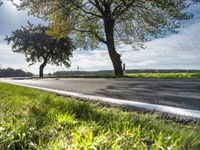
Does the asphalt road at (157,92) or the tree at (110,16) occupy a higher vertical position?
the tree at (110,16)

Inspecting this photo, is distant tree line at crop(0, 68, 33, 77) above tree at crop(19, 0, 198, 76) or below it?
below

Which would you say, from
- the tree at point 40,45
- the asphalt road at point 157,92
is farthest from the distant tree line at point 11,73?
the asphalt road at point 157,92

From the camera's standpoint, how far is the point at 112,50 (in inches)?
808

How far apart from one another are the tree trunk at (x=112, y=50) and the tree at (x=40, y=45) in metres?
23.0

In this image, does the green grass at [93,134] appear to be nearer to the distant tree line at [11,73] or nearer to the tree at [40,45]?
the tree at [40,45]

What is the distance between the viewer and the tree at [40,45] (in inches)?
1713

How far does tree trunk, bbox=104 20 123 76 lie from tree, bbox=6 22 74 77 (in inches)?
905

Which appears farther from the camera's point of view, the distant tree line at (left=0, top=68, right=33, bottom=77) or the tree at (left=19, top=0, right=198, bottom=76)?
the distant tree line at (left=0, top=68, right=33, bottom=77)

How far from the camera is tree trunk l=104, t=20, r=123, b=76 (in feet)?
67.1

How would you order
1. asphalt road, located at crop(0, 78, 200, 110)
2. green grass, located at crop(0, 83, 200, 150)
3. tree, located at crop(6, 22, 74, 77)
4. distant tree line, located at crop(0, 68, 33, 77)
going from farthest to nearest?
distant tree line, located at crop(0, 68, 33, 77), tree, located at crop(6, 22, 74, 77), asphalt road, located at crop(0, 78, 200, 110), green grass, located at crop(0, 83, 200, 150)

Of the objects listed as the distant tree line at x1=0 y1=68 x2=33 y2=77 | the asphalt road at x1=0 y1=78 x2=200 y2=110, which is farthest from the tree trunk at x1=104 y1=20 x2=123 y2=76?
the distant tree line at x1=0 y1=68 x2=33 y2=77

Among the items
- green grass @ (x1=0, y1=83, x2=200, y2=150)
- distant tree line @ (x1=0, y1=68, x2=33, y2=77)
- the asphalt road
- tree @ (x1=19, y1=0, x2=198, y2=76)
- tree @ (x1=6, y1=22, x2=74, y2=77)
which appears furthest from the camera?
distant tree line @ (x1=0, y1=68, x2=33, y2=77)

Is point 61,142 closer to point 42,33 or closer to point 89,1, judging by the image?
point 89,1

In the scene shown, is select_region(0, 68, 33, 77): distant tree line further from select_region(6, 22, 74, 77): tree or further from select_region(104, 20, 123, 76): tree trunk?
select_region(104, 20, 123, 76): tree trunk
